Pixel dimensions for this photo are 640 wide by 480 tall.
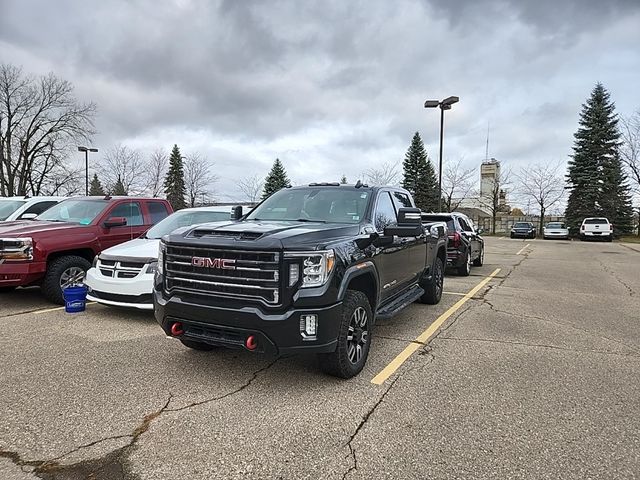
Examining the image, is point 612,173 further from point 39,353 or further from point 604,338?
point 39,353

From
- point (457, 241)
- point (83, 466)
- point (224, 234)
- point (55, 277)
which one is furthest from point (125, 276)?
point (457, 241)

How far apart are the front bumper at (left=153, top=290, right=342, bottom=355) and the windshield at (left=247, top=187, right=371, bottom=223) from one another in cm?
144

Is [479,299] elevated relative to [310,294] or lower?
lower

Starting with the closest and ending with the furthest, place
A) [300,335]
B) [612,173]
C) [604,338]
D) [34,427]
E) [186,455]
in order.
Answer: [186,455] < [34,427] < [300,335] < [604,338] < [612,173]

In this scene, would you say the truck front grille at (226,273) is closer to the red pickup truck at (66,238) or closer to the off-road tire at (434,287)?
the red pickup truck at (66,238)

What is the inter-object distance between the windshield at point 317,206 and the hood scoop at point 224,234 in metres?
1.12

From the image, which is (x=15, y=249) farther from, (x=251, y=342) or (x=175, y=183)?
(x=175, y=183)

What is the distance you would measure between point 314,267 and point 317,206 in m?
1.61

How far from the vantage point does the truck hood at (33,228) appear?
669cm

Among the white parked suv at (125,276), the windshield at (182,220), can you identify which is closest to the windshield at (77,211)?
the windshield at (182,220)

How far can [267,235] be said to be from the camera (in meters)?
3.83

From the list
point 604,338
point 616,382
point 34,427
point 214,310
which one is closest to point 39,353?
point 34,427

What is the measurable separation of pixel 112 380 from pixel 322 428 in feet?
6.88

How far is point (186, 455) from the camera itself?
290 centimetres
